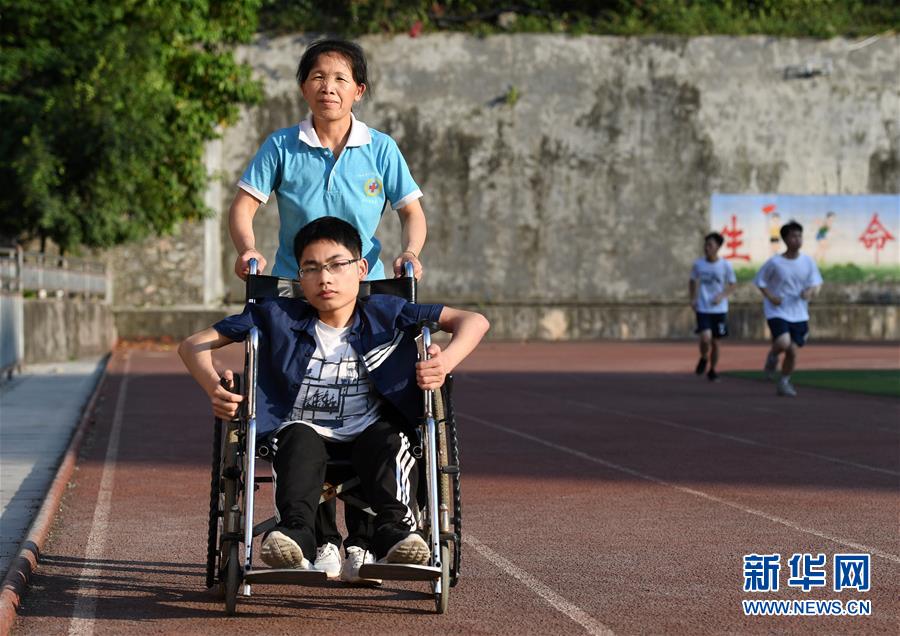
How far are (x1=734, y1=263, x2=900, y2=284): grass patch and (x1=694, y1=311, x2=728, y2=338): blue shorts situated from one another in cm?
1619

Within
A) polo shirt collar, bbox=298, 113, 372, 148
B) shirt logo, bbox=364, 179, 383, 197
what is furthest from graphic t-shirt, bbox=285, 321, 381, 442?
polo shirt collar, bbox=298, 113, 372, 148

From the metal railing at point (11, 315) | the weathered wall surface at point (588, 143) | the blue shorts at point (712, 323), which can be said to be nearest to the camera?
the metal railing at point (11, 315)

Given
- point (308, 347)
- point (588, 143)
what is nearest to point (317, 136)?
point (308, 347)

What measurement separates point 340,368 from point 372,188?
965 millimetres

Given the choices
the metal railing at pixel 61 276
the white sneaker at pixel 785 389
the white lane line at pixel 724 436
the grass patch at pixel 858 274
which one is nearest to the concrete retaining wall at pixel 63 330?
the metal railing at pixel 61 276

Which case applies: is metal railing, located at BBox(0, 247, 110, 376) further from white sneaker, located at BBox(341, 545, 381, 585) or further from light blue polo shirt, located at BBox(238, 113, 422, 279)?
white sneaker, located at BBox(341, 545, 381, 585)

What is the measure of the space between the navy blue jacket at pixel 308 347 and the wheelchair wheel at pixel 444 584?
0.52 metres

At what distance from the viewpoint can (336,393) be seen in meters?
5.97

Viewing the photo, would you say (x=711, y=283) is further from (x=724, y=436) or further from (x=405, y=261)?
(x=405, y=261)

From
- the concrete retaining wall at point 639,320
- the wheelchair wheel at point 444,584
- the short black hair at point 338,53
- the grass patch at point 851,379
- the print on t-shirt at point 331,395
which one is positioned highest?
the short black hair at point 338,53

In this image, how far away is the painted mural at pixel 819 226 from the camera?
36.4m

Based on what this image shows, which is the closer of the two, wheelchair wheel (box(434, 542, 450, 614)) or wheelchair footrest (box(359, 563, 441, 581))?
wheelchair footrest (box(359, 563, 441, 581))

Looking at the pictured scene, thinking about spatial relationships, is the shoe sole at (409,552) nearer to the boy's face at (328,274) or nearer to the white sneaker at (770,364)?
the boy's face at (328,274)

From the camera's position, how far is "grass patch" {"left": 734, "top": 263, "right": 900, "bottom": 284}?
1454 inches
